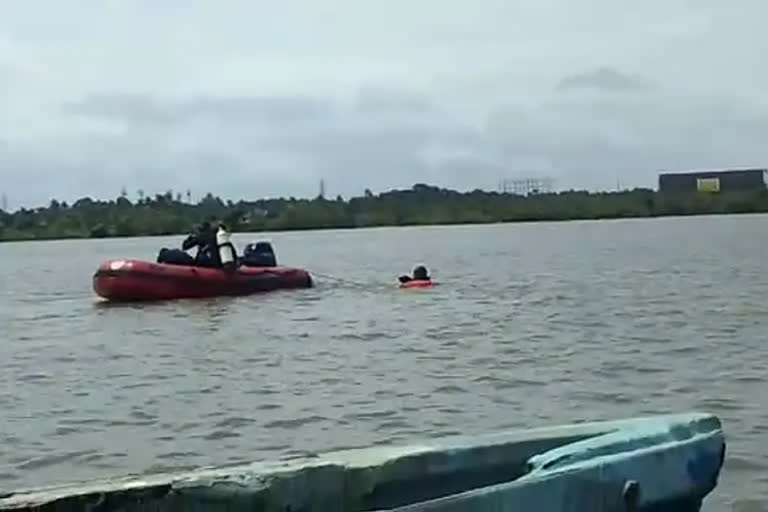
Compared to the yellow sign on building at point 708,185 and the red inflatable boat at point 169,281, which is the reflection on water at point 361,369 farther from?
the yellow sign on building at point 708,185

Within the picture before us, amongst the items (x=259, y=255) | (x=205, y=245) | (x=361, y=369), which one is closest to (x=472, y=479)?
(x=361, y=369)

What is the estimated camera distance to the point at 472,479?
518cm

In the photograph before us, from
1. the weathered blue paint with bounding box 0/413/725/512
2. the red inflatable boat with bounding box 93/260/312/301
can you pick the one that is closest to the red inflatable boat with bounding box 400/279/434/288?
the red inflatable boat with bounding box 93/260/312/301

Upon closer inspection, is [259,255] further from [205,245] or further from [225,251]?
[225,251]

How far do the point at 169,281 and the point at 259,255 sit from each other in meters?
3.34

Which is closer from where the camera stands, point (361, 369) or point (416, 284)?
point (361, 369)

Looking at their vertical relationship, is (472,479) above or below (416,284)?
above

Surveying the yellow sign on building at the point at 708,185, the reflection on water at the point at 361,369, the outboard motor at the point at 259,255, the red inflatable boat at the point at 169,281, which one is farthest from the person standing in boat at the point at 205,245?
the yellow sign on building at the point at 708,185

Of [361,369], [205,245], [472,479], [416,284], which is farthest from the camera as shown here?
[416,284]

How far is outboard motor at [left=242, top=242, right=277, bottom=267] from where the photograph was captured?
28047mm

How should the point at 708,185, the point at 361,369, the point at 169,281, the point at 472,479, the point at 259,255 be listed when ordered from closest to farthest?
the point at 472,479, the point at 361,369, the point at 169,281, the point at 259,255, the point at 708,185

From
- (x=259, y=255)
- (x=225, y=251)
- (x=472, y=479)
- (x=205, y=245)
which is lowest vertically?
(x=472, y=479)

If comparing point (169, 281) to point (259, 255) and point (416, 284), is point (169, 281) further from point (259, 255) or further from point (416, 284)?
point (416, 284)

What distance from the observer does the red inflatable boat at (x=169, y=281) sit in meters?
25.4
